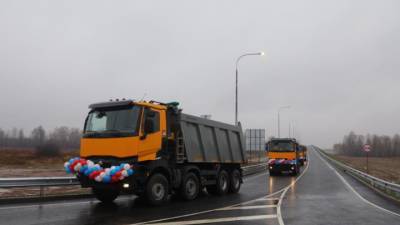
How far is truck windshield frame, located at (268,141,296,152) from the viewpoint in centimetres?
3219

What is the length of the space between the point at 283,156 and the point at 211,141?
55.2 ft

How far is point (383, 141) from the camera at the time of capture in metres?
166

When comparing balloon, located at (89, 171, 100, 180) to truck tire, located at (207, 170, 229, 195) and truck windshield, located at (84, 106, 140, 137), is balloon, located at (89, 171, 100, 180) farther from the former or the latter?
truck tire, located at (207, 170, 229, 195)

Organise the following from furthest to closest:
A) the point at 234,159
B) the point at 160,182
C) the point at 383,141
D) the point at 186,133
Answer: the point at 383,141 → the point at 234,159 → the point at 186,133 → the point at 160,182

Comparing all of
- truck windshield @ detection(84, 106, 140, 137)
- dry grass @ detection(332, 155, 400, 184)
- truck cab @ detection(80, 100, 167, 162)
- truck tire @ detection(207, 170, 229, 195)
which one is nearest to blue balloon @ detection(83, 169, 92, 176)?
truck cab @ detection(80, 100, 167, 162)

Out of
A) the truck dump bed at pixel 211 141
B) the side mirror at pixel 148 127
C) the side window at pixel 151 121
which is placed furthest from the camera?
the truck dump bed at pixel 211 141

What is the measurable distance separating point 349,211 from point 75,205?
8174mm

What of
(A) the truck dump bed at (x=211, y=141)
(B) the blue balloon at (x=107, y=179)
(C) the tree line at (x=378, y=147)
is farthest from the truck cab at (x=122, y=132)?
(C) the tree line at (x=378, y=147)

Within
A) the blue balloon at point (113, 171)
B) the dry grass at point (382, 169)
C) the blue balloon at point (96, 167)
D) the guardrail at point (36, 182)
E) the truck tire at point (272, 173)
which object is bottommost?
the dry grass at point (382, 169)

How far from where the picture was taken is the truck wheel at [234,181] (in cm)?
1795

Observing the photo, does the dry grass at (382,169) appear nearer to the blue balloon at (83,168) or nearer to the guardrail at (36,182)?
the guardrail at (36,182)

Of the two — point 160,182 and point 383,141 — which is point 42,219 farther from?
point 383,141

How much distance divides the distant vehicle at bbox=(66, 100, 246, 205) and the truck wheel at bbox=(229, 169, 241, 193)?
2.79 metres

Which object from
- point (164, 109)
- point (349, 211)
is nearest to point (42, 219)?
point (164, 109)
